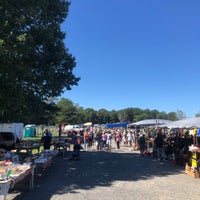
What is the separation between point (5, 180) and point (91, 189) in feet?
10.7

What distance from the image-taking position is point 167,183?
1102 centimetres

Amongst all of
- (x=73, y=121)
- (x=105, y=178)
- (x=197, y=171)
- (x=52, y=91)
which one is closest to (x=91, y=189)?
(x=105, y=178)

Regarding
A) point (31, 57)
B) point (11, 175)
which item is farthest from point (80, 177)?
point (31, 57)

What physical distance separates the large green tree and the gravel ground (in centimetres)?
436

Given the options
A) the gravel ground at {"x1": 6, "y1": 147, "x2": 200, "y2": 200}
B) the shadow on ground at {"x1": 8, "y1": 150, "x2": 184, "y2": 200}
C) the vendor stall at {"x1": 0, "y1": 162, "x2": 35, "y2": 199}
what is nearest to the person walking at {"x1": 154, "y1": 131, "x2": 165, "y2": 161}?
the shadow on ground at {"x1": 8, "y1": 150, "x2": 184, "y2": 200}

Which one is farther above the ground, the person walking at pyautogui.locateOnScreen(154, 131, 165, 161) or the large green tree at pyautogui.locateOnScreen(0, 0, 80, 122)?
the large green tree at pyautogui.locateOnScreen(0, 0, 80, 122)

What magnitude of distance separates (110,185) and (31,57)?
8.21 metres

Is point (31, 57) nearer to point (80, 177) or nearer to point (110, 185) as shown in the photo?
point (80, 177)

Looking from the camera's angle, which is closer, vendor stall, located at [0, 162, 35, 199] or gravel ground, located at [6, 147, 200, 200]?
vendor stall, located at [0, 162, 35, 199]

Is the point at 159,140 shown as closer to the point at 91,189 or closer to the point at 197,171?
the point at 197,171

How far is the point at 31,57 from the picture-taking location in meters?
15.6

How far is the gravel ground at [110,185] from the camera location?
893 centimetres

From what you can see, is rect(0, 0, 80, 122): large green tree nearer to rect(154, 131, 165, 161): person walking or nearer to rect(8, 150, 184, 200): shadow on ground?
rect(8, 150, 184, 200): shadow on ground

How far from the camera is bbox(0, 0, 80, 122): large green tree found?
1278cm
